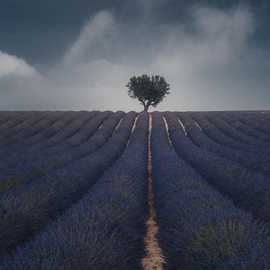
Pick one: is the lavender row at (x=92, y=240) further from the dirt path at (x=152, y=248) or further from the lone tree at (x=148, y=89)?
the lone tree at (x=148, y=89)

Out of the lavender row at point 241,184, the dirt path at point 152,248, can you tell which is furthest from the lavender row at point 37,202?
the lavender row at point 241,184

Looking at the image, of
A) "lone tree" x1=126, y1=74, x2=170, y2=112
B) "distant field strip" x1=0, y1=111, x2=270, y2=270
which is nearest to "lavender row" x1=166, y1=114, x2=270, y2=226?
"distant field strip" x1=0, y1=111, x2=270, y2=270

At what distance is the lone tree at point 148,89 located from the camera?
43.5m

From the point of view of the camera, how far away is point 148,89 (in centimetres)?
4341

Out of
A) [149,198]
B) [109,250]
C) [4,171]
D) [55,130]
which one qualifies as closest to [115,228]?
[109,250]

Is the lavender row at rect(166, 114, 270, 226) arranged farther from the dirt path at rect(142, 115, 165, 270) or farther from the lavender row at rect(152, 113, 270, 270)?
the dirt path at rect(142, 115, 165, 270)

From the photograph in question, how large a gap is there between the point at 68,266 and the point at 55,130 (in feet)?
62.6

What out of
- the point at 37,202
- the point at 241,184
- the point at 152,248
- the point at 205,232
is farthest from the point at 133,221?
the point at 241,184

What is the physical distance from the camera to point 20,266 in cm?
237

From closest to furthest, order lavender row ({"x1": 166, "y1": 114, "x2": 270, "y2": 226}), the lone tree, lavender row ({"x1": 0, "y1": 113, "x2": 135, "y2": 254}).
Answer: lavender row ({"x1": 0, "y1": 113, "x2": 135, "y2": 254}) < lavender row ({"x1": 166, "y1": 114, "x2": 270, "y2": 226}) < the lone tree

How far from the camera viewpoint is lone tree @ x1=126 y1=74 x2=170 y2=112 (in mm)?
43531

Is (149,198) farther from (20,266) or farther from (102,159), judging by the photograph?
(20,266)

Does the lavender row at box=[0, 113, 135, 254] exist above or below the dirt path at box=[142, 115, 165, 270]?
above

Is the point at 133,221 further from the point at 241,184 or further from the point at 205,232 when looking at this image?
the point at 241,184
